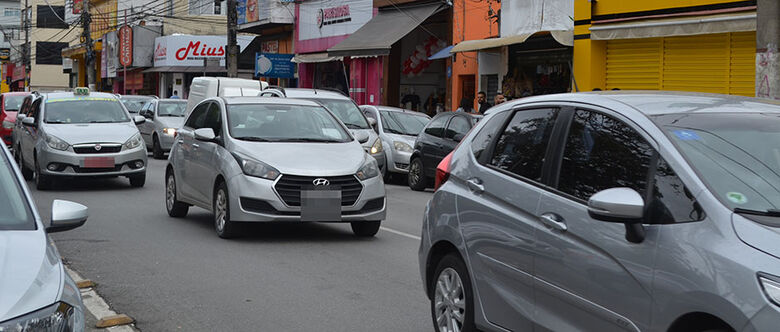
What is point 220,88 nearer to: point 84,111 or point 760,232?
point 84,111

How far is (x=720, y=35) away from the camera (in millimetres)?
20078

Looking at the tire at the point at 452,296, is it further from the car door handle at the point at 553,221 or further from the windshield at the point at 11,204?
the windshield at the point at 11,204

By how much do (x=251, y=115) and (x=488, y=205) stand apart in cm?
660

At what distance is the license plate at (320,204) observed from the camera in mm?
10461

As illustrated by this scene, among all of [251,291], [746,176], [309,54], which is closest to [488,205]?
[746,176]

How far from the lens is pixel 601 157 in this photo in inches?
193

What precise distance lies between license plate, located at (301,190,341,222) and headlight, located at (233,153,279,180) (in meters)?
0.38

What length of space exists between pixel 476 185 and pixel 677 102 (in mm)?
1335

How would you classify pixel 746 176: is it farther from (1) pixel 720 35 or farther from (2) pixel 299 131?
(1) pixel 720 35

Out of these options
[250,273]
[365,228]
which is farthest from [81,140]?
[250,273]

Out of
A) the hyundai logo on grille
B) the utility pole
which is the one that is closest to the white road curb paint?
the hyundai logo on grille

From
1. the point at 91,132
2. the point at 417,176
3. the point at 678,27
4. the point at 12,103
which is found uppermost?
the point at 678,27

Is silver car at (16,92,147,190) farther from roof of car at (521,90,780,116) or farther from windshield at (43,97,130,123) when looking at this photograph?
roof of car at (521,90,780,116)

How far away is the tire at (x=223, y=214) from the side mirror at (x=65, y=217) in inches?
212
